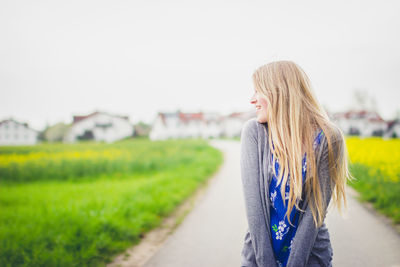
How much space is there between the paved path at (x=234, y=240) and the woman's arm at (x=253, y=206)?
1957 mm

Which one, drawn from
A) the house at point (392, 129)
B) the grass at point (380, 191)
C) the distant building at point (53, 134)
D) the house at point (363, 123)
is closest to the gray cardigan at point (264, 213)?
the grass at point (380, 191)

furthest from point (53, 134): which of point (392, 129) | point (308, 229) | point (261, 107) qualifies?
point (392, 129)

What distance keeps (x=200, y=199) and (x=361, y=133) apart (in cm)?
5788

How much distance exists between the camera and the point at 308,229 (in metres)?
1.34

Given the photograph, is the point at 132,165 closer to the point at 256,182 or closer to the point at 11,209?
the point at 11,209

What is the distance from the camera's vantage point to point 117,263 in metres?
3.40

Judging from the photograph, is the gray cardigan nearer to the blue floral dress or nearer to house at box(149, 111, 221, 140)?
the blue floral dress

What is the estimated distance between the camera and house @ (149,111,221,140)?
59.2 m

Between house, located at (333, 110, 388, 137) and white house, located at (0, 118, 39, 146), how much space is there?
54286mm

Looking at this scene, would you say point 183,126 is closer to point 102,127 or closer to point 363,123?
point 102,127

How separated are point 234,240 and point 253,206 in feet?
9.44

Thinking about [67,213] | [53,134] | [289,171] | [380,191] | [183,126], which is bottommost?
[380,191]

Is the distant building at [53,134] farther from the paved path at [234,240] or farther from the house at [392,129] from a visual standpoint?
the house at [392,129]

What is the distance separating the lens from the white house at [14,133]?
6.62 meters
